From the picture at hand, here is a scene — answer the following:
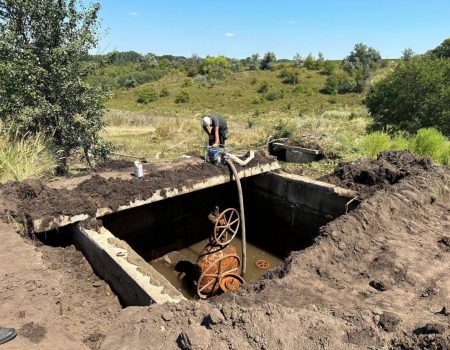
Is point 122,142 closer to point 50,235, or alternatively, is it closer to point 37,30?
point 37,30

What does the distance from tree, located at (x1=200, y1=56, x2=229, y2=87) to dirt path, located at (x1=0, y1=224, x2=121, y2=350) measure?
46.1 metres

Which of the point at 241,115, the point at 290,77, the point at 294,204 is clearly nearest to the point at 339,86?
the point at 290,77

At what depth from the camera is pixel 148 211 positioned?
8758 mm

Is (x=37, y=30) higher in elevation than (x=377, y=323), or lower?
higher

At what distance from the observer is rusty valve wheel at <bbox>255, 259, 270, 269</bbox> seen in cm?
845

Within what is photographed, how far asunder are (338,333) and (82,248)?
4304 mm

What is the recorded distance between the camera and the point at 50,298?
4023 millimetres

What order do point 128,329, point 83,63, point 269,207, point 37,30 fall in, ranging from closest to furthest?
point 128,329, point 37,30, point 83,63, point 269,207

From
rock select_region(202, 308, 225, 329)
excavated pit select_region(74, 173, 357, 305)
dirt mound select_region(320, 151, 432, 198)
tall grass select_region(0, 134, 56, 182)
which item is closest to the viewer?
rock select_region(202, 308, 225, 329)

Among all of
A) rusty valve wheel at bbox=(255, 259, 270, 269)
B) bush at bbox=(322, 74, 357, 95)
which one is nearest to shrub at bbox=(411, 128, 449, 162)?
rusty valve wheel at bbox=(255, 259, 270, 269)

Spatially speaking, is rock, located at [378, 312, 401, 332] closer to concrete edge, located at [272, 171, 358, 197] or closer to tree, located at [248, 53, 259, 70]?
concrete edge, located at [272, 171, 358, 197]

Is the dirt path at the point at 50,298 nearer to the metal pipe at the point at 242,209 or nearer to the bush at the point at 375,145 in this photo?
the metal pipe at the point at 242,209

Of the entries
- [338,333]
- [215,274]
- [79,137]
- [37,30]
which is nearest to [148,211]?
[79,137]

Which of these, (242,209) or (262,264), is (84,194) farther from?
(262,264)
